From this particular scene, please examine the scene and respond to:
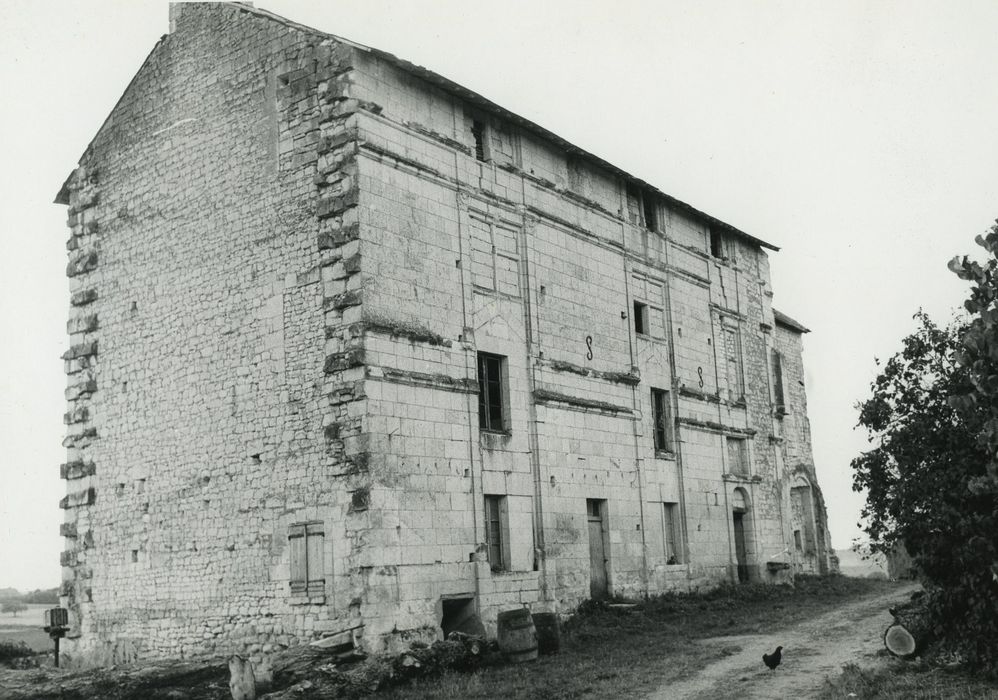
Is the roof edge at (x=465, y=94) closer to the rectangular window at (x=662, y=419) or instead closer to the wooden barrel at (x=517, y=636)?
the rectangular window at (x=662, y=419)

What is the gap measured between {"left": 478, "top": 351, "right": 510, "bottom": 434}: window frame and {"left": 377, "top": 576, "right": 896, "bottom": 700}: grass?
399 centimetres

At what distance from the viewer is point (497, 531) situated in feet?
61.6

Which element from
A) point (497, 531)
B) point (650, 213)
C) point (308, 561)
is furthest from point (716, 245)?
point (308, 561)

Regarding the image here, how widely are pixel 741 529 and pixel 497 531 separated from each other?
10.8 metres

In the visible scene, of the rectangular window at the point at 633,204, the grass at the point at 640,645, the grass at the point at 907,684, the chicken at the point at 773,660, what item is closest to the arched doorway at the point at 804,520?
the grass at the point at 640,645

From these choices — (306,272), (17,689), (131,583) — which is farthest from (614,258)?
(17,689)

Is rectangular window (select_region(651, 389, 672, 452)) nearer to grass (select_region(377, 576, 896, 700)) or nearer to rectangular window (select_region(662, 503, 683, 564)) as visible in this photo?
rectangular window (select_region(662, 503, 683, 564))

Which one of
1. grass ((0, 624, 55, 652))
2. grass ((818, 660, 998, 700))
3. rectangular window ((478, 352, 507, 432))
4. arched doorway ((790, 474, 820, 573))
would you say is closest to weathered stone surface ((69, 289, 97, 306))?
rectangular window ((478, 352, 507, 432))

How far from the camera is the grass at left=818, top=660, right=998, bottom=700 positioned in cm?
1215

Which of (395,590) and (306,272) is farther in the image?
(306,272)

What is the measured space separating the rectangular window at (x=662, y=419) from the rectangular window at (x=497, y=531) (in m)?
6.48

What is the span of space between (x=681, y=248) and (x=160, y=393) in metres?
13.7

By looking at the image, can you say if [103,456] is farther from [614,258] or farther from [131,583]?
[614,258]

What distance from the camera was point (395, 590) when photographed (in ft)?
52.3
